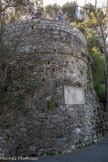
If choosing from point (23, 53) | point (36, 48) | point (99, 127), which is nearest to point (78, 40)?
point (36, 48)

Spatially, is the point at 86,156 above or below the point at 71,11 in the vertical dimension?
below

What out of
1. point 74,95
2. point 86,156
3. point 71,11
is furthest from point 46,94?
point 71,11

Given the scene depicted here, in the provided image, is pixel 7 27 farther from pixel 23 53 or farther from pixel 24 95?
pixel 24 95

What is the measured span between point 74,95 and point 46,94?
1.27 m

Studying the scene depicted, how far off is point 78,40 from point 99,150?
5.03 meters

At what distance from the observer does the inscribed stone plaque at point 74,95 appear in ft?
18.1

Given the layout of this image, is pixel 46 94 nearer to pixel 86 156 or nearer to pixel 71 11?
pixel 86 156

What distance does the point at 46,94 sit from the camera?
5.30 metres

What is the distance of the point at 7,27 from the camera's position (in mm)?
6391

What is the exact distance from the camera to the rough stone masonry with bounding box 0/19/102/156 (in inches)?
189

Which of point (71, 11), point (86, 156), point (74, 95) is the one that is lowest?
point (86, 156)

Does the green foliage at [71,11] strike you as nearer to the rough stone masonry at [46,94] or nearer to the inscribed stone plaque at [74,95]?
the rough stone masonry at [46,94]

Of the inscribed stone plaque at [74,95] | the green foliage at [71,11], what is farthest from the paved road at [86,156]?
the green foliage at [71,11]

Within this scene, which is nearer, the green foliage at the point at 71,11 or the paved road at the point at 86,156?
the paved road at the point at 86,156
